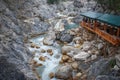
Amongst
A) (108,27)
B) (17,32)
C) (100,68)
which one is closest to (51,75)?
(100,68)

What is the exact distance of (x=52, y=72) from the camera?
2298 cm

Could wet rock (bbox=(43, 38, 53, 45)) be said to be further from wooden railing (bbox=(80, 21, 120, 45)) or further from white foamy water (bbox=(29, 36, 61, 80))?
wooden railing (bbox=(80, 21, 120, 45))

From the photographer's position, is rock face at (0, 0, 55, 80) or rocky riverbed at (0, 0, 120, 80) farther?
rocky riverbed at (0, 0, 120, 80)

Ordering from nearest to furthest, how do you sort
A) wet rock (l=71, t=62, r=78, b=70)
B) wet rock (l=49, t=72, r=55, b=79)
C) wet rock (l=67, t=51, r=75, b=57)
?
1. wet rock (l=49, t=72, r=55, b=79)
2. wet rock (l=71, t=62, r=78, b=70)
3. wet rock (l=67, t=51, r=75, b=57)

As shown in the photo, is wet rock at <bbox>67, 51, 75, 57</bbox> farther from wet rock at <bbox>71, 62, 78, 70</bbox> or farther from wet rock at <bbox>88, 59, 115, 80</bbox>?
wet rock at <bbox>88, 59, 115, 80</bbox>

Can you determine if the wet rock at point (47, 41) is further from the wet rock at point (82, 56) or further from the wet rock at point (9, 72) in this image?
the wet rock at point (9, 72)

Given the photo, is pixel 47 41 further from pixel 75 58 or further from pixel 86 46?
pixel 75 58

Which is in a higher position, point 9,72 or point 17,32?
point 9,72

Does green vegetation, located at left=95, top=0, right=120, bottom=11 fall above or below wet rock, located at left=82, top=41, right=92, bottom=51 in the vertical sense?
above

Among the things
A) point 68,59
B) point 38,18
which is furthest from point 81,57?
point 38,18

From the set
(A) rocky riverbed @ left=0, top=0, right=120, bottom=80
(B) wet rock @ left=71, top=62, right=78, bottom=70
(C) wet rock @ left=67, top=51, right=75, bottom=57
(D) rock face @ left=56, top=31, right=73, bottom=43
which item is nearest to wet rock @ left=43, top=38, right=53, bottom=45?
(A) rocky riverbed @ left=0, top=0, right=120, bottom=80

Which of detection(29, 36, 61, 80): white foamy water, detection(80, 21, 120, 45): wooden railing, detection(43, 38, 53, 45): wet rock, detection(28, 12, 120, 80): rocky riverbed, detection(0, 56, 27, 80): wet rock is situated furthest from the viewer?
detection(43, 38, 53, 45): wet rock

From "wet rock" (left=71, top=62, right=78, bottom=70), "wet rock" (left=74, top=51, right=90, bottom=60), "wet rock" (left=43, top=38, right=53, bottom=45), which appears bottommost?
"wet rock" (left=43, top=38, right=53, bottom=45)

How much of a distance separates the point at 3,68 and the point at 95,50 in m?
12.2
